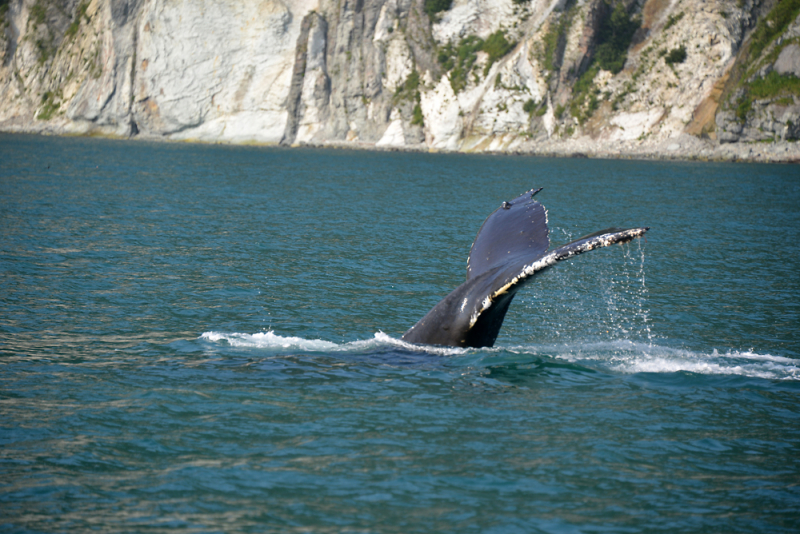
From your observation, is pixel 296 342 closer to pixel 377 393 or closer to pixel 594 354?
pixel 377 393

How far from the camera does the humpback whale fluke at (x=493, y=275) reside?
811 cm

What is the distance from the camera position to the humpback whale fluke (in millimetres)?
8109

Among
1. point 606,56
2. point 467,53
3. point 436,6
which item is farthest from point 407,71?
point 606,56

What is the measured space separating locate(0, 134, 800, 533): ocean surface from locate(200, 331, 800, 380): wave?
0.06 metres

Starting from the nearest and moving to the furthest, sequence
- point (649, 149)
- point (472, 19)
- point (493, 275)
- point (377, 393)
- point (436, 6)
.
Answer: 1. point (493, 275)
2. point (377, 393)
3. point (649, 149)
4. point (472, 19)
5. point (436, 6)

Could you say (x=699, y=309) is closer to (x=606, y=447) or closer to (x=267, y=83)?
(x=606, y=447)

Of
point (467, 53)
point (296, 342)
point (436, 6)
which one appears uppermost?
point (436, 6)

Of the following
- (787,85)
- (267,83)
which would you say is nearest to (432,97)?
(267,83)

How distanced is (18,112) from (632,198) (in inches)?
4478

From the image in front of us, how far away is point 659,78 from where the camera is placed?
87188mm

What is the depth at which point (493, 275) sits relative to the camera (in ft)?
→ 28.0

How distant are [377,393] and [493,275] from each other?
2295 millimetres

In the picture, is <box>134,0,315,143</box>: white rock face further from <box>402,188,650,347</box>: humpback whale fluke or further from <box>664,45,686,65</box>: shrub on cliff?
<box>402,188,650,347</box>: humpback whale fluke

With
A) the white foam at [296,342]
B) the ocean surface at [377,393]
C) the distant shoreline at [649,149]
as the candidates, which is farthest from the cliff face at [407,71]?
the white foam at [296,342]
